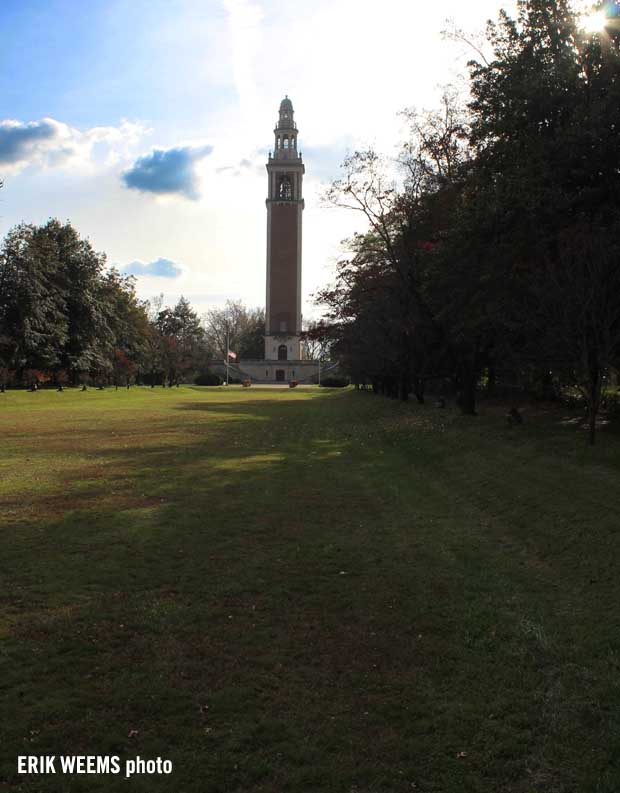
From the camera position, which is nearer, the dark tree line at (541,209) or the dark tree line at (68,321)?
the dark tree line at (541,209)

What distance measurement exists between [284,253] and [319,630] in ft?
310

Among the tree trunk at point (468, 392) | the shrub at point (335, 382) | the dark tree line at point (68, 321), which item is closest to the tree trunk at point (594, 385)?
the tree trunk at point (468, 392)

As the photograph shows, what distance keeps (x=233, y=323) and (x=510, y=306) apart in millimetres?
110614

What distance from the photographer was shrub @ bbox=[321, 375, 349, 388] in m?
86.6

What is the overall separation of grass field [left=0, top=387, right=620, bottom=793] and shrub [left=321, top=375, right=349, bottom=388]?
74307 mm

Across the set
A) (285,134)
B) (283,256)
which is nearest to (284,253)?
(283,256)

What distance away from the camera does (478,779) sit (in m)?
3.51

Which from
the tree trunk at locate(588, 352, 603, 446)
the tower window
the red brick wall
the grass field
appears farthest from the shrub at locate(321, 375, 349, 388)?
the grass field

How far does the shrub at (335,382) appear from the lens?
Answer: 8656 centimetres

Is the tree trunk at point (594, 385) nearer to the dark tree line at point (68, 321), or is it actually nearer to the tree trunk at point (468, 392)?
the tree trunk at point (468, 392)

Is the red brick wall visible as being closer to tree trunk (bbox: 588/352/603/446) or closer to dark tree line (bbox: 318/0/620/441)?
dark tree line (bbox: 318/0/620/441)

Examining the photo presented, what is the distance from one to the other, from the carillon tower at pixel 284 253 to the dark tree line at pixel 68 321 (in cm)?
2318

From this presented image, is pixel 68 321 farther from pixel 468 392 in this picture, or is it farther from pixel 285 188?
pixel 285 188

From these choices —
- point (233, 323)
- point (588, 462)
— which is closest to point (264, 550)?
point (588, 462)
